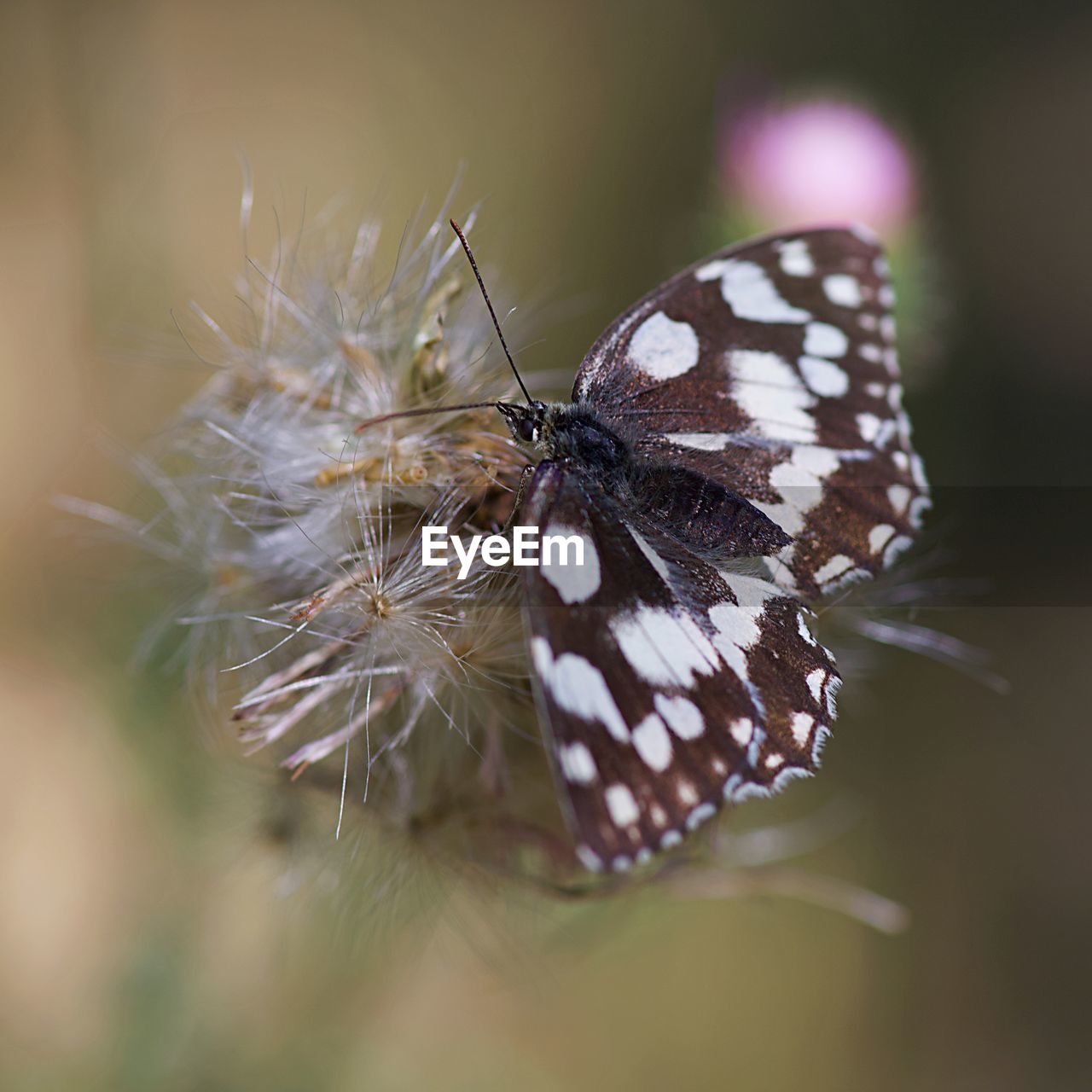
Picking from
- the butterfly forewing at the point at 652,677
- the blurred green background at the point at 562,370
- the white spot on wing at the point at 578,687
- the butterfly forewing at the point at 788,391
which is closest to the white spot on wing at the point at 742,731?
the butterfly forewing at the point at 652,677

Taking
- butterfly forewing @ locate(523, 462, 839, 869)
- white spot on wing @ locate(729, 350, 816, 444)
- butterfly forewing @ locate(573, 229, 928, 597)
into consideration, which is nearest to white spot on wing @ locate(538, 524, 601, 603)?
butterfly forewing @ locate(523, 462, 839, 869)

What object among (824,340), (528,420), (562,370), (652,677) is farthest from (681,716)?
(562,370)

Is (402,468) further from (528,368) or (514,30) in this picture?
(514,30)

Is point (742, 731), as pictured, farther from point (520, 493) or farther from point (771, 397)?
point (771, 397)

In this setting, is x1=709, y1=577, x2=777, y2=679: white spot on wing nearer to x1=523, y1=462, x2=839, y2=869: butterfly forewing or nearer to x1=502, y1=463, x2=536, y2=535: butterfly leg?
x1=523, y1=462, x2=839, y2=869: butterfly forewing

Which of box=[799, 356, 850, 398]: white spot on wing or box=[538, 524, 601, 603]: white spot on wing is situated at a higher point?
box=[538, 524, 601, 603]: white spot on wing

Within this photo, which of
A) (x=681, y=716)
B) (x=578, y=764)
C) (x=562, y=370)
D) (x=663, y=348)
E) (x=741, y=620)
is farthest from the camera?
(x=562, y=370)
